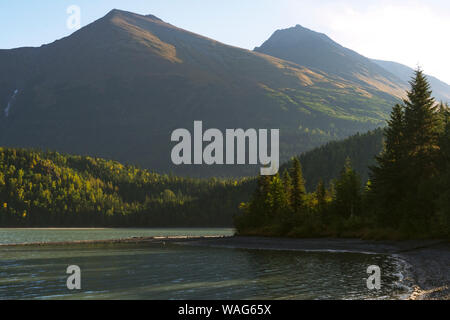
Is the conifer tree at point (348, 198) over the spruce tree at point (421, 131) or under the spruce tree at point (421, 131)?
under

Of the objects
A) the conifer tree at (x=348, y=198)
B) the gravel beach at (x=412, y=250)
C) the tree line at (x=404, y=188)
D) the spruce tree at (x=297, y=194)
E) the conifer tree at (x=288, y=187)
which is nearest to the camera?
the gravel beach at (x=412, y=250)

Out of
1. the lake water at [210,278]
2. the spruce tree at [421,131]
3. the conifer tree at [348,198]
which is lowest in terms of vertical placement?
the lake water at [210,278]

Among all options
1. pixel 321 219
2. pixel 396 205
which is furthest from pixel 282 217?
pixel 396 205

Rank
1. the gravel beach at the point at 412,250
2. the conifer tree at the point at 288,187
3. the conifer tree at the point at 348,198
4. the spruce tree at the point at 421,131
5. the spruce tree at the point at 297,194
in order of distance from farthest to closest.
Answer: the conifer tree at the point at 288,187, the spruce tree at the point at 297,194, the conifer tree at the point at 348,198, the spruce tree at the point at 421,131, the gravel beach at the point at 412,250

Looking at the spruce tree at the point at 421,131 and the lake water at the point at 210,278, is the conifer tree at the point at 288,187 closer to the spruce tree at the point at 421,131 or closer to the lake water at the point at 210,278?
the spruce tree at the point at 421,131

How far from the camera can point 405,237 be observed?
2689 inches

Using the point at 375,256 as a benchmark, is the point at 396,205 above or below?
above

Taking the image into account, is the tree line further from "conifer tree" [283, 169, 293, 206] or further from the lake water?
the lake water

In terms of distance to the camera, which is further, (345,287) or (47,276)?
(47,276)

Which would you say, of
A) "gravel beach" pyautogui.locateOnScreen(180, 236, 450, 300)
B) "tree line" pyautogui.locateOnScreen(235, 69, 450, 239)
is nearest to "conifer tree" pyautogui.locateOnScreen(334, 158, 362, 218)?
"tree line" pyautogui.locateOnScreen(235, 69, 450, 239)

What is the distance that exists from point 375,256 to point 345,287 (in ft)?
80.9

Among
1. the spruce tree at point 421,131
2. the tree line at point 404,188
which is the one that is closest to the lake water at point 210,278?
the tree line at point 404,188
